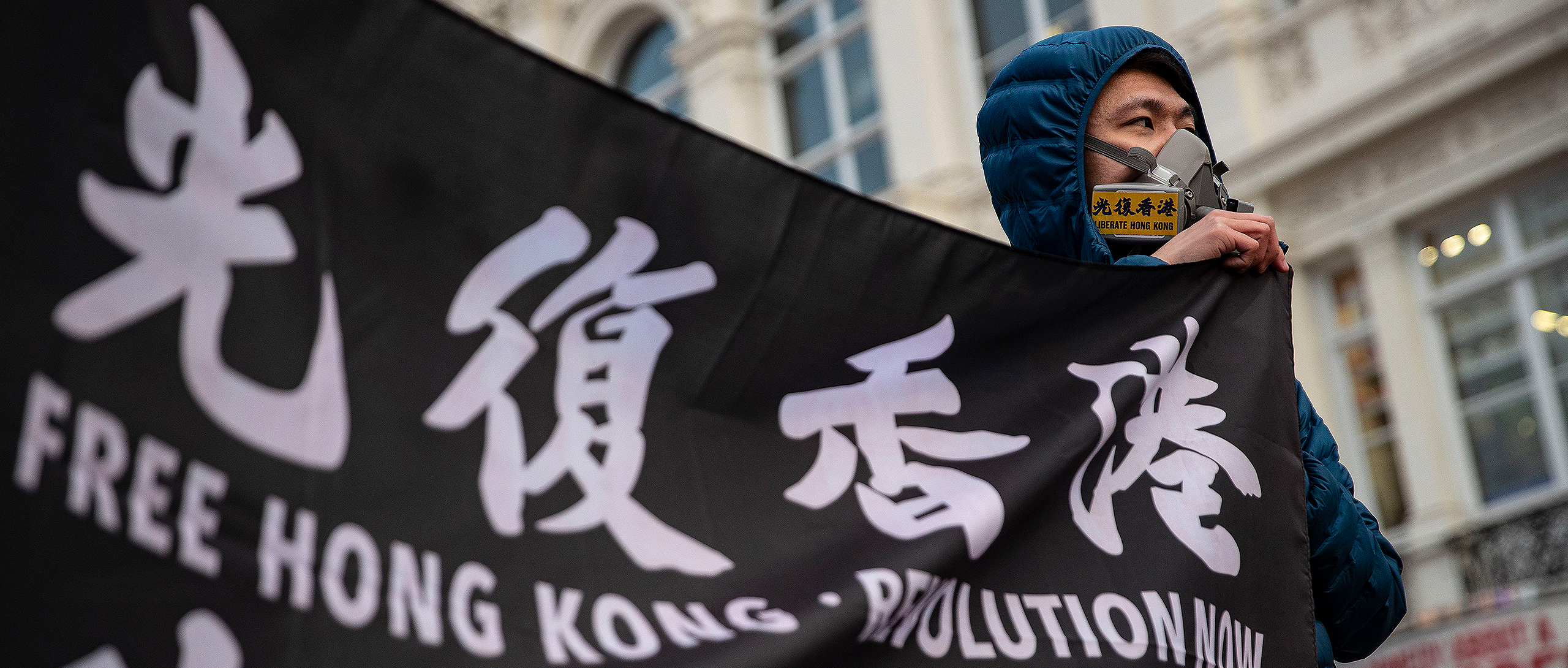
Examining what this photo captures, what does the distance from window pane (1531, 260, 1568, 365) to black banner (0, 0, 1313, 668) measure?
383 inches

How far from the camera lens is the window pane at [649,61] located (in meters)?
18.9

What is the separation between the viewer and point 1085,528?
2.24 meters

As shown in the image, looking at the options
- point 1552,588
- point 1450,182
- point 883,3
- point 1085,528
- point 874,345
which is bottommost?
point 1085,528

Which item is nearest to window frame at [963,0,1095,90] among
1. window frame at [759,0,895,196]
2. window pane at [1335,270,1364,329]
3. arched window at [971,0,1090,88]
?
arched window at [971,0,1090,88]

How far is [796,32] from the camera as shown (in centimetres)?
1727

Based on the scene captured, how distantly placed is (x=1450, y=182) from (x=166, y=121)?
11269 mm

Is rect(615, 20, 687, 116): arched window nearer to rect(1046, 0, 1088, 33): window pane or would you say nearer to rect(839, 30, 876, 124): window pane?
rect(839, 30, 876, 124): window pane

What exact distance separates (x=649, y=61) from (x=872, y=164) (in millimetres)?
4210

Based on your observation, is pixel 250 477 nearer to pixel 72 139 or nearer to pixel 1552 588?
pixel 72 139

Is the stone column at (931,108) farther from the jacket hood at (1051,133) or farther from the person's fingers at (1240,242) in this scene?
the person's fingers at (1240,242)

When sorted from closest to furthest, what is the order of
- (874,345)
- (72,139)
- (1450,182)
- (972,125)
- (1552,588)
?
1. (72,139)
2. (874,345)
3. (1552,588)
4. (1450,182)
5. (972,125)

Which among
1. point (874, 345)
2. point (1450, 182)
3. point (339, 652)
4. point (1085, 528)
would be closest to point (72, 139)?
point (339, 652)

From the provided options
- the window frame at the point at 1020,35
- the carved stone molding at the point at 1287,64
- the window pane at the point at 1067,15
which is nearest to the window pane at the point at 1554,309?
the carved stone molding at the point at 1287,64

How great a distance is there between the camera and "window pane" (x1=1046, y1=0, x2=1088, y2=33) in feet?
45.6
